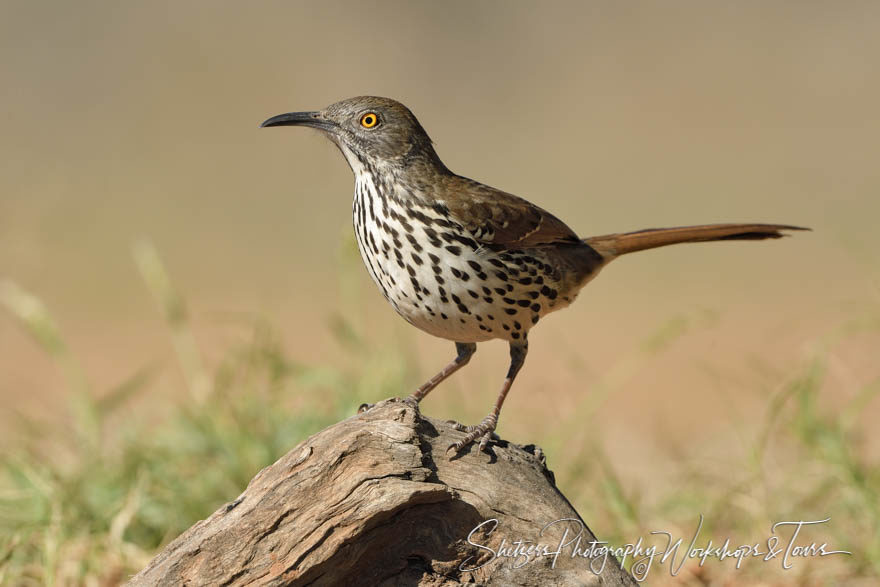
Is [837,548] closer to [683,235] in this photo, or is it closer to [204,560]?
[683,235]

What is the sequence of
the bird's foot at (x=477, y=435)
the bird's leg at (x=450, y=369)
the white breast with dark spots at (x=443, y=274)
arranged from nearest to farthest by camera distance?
the bird's foot at (x=477, y=435) < the white breast with dark spots at (x=443, y=274) < the bird's leg at (x=450, y=369)

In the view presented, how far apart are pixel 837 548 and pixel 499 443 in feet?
7.92

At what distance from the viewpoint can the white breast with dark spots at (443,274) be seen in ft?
13.0

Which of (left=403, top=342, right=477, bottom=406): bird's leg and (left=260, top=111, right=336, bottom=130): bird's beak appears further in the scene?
(left=260, top=111, right=336, bottom=130): bird's beak

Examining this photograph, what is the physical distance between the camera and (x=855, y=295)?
42.3ft

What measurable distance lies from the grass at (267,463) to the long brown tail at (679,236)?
0.94m

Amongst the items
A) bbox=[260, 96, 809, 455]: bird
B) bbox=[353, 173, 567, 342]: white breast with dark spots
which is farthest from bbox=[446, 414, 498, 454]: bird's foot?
bbox=[353, 173, 567, 342]: white breast with dark spots

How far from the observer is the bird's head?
14.5 ft

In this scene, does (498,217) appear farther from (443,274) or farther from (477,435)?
(477,435)

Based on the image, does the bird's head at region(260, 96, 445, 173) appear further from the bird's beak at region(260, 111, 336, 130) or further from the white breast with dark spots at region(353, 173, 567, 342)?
the white breast with dark spots at region(353, 173, 567, 342)

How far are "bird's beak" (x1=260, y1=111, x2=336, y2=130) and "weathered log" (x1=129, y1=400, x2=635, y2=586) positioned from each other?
156 cm

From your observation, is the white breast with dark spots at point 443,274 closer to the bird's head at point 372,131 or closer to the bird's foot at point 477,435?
the bird's head at point 372,131

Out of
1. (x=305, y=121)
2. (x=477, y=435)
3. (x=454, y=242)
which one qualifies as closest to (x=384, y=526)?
(x=477, y=435)

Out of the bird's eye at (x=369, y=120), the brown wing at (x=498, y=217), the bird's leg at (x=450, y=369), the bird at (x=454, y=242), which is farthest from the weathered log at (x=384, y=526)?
the bird's eye at (x=369, y=120)
